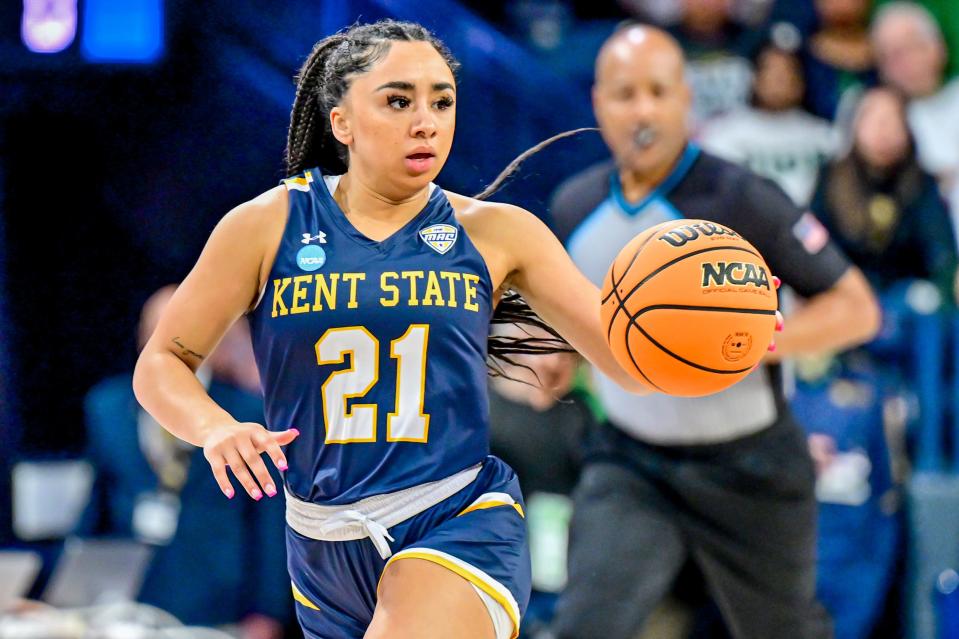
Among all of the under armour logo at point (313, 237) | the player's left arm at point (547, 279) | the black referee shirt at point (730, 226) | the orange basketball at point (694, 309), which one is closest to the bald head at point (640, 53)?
the black referee shirt at point (730, 226)

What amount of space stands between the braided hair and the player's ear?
33 mm

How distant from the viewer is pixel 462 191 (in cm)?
499

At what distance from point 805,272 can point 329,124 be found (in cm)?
174

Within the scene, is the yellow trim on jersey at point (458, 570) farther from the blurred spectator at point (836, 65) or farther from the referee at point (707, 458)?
the blurred spectator at point (836, 65)

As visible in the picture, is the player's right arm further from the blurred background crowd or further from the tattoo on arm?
the blurred background crowd

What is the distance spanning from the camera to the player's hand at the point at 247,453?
2.82 m

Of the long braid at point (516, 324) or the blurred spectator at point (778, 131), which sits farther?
the blurred spectator at point (778, 131)

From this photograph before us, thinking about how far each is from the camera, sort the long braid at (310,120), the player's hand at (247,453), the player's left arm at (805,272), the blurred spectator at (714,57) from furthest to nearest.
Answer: the blurred spectator at (714,57) → the player's left arm at (805,272) → the long braid at (310,120) → the player's hand at (247,453)

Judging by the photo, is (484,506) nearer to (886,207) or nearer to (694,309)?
(694,309)

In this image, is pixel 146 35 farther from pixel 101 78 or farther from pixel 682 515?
pixel 682 515

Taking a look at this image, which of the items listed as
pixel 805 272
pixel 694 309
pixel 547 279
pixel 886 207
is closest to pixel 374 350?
pixel 547 279

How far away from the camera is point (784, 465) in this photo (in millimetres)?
4453

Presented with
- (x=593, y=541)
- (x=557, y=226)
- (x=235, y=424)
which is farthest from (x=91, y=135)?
(x=235, y=424)

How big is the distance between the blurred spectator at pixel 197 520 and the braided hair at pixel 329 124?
7.36ft
